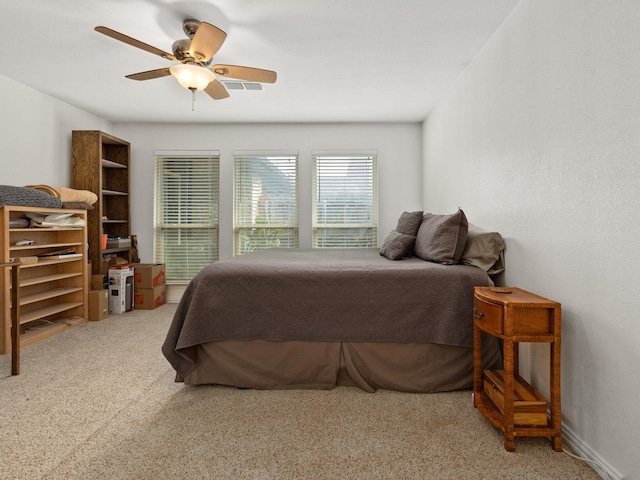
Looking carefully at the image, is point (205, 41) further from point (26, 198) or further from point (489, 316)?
point (489, 316)

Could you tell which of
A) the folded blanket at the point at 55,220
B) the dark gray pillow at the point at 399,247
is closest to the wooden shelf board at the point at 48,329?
the folded blanket at the point at 55,220

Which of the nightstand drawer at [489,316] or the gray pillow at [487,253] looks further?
the gray pillow at [487,253]

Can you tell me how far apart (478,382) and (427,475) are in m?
0.69

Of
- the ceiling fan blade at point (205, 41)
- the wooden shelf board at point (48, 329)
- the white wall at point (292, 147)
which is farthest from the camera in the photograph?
the white wall at point (292, 147)

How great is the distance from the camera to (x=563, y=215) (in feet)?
5.52

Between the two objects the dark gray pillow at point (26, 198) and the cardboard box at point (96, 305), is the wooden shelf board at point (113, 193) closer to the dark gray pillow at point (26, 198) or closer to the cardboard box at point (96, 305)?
the dark gray pillow at point (26, 198)

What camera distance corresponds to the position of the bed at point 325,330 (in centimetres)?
211

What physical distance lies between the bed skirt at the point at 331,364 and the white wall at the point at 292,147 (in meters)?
2.76

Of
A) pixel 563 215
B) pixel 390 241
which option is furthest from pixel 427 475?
pixel 390 241

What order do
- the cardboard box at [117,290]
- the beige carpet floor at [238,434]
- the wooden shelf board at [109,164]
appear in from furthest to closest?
1. the wooden shelf board at [109,164]
2. the cardboard box at [117,290]
3. the beige carpet floor at [238,434]

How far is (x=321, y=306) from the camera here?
7.02 ft

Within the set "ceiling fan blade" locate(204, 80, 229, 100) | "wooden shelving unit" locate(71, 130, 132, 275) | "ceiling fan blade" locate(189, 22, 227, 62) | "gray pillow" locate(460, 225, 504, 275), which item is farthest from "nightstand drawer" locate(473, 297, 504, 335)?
"wooden shelving unit" locate(71, 130, 132, 275)

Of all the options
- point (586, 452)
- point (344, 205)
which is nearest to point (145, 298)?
point (344, 205)

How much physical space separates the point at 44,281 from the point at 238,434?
9.08 feet
